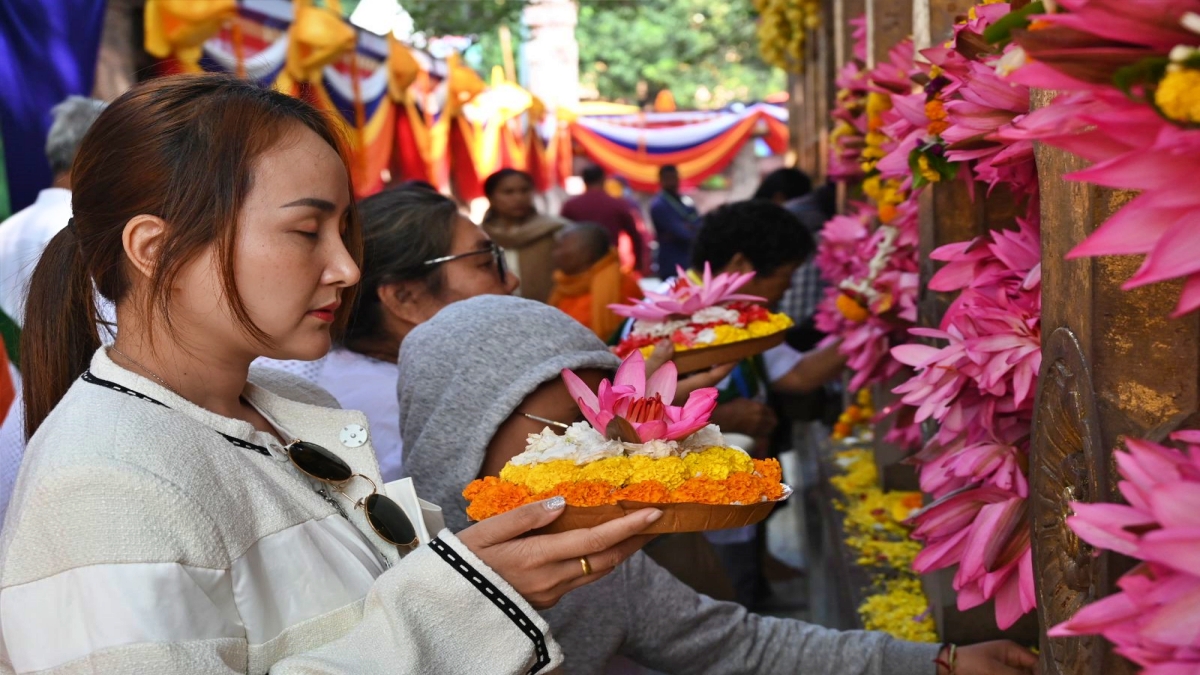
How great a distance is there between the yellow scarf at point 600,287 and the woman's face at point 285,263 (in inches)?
162

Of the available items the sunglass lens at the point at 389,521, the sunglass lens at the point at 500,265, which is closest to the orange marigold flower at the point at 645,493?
the sunglass lens at the point at 389,521

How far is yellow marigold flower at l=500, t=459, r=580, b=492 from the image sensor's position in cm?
144

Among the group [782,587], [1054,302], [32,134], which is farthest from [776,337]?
[32,134]

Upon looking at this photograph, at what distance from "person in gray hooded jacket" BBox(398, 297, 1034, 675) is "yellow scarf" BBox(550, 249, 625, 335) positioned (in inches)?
138

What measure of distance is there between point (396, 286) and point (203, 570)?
5.20 ft

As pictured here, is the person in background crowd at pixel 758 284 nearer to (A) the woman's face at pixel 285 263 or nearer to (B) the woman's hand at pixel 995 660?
(B) the woman's hand at pixel 995 660

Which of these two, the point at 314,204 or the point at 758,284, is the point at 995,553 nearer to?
the point at 314,204

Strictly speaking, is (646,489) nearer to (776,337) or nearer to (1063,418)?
(1063,418)

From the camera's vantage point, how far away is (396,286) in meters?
2.75

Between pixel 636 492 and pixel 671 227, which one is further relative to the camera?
pixel 671 227

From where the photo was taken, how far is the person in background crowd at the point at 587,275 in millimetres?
5742

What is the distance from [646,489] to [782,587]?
406 centimetres

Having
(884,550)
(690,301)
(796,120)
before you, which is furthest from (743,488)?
(796,120)

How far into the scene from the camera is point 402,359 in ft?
6.91
